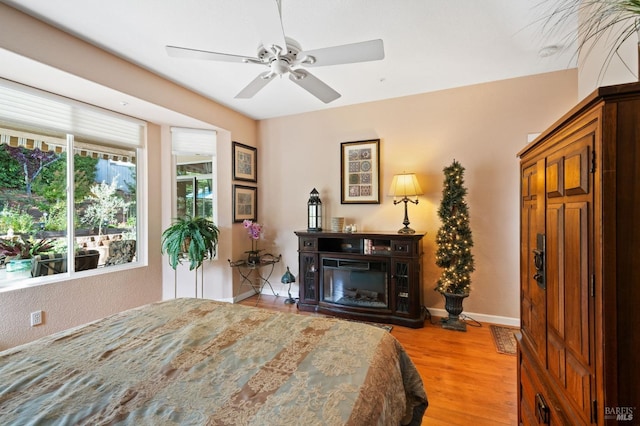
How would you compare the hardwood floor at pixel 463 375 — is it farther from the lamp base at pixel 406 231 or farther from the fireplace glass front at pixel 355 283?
the lamp base at pixel 406 231

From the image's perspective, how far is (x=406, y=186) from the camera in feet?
10.9

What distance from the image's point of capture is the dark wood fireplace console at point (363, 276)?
3195 millimetres

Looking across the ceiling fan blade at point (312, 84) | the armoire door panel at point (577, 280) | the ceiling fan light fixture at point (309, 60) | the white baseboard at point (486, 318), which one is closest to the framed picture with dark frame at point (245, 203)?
the ceiling fan blade at point (312, 84)

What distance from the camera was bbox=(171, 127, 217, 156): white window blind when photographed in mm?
3883

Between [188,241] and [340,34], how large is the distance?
289cm

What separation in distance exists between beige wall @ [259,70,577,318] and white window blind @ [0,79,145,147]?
218cm

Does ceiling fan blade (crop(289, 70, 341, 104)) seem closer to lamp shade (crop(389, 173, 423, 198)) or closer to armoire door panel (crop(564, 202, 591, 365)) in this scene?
lamp shade (crop(389, 173, 423, 198))

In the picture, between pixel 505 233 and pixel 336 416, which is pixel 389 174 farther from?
pixel 336 416

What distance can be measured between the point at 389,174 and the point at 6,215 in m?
4.06

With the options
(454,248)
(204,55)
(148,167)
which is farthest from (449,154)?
(148,167)

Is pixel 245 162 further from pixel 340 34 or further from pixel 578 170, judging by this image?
pixel 578 170

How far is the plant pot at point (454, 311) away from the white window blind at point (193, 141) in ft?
12.1

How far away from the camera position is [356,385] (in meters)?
1.04

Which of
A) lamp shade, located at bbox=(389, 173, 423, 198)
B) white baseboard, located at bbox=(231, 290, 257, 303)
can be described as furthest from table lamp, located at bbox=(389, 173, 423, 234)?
white baseboard, located at bbox=(231, 290, 257, 303)
